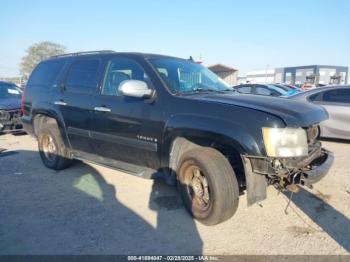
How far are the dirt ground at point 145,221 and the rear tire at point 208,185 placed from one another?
0.18 meters

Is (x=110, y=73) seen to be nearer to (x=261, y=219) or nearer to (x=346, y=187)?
(x=261, y=219)

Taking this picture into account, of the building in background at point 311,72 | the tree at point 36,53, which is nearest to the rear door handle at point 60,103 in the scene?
the building in background at point 311,72

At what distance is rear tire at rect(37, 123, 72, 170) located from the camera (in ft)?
16.8

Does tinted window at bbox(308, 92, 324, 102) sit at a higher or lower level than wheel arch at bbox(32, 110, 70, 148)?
higher

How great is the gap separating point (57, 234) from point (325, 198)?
3424 millimetres

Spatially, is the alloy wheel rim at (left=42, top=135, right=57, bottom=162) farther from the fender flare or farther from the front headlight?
the front headlight

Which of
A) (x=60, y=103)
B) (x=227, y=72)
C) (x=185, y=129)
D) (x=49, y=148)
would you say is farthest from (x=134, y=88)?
(x=227, y=72)

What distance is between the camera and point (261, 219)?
3521mm

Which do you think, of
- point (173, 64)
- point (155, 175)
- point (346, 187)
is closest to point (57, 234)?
point (155, 175)

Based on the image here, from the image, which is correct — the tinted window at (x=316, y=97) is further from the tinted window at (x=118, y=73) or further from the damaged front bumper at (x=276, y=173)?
the tinted window at (x=118, y=73)

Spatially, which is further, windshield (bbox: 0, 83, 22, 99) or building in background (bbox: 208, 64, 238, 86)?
building in background (bbox: 208, 64, 238, 86)

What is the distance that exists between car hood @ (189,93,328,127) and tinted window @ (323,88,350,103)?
4.20 m

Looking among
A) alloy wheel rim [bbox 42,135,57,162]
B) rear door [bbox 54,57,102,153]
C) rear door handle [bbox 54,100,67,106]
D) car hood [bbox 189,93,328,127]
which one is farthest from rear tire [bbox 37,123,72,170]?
car hood [bbox 189,93,328,127]

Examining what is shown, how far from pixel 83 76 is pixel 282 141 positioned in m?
3.19
